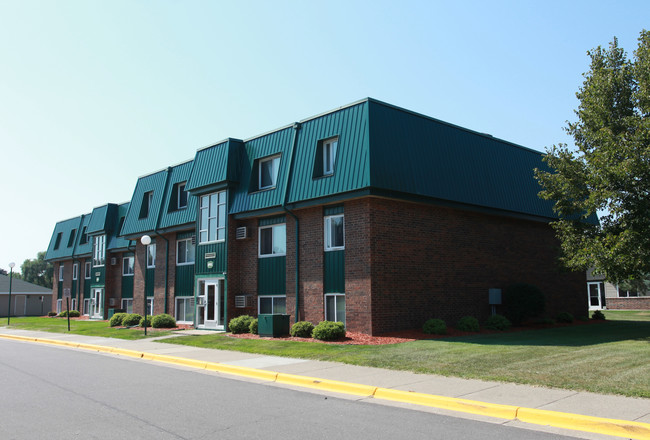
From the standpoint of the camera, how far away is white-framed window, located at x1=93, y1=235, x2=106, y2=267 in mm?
38562

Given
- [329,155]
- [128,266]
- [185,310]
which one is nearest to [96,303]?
[128,266]

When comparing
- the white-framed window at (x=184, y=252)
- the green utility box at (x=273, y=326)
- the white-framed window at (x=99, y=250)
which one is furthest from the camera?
the white-framed window at (x=99, y=250)

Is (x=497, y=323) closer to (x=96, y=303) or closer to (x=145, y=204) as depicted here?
(x=145, y=204)

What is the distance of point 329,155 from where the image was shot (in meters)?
19.4

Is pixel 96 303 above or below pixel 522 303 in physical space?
below

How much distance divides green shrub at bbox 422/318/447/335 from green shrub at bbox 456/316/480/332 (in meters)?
1.29

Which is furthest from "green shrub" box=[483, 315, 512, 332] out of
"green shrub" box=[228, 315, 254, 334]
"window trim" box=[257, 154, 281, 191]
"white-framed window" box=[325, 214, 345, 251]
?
"window trim" box=[257, 154, 281, 191]

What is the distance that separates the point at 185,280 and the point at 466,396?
21.3 metres

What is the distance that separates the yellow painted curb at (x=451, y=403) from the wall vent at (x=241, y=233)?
555 inches

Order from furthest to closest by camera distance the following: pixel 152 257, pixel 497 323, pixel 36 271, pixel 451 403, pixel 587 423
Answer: pixel 36 271 → pixel 152 257 → pixel 497 323 → pixel 451 403 → pixel 587 423

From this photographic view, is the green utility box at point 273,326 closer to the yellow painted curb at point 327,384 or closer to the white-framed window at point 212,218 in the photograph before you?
the white-framed window at point 212,218

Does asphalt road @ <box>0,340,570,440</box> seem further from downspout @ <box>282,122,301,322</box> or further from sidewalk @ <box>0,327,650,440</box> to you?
downspout @ <box>282,122,301,322</box>

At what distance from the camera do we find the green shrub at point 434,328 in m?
17.4

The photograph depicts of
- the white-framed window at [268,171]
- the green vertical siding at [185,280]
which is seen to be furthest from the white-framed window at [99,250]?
the white-framed window at [268,171]
